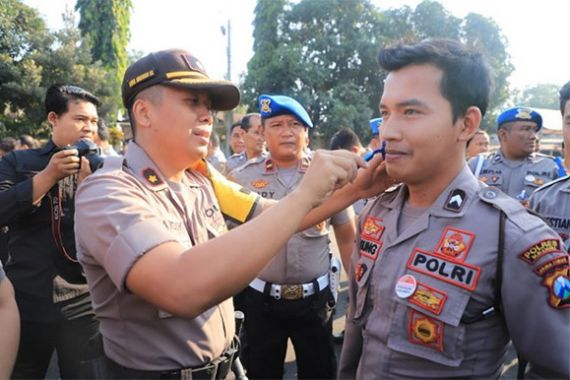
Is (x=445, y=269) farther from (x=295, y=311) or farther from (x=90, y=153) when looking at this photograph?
(x=90, y=153)

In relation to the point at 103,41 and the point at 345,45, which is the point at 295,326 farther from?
the point at 345,45

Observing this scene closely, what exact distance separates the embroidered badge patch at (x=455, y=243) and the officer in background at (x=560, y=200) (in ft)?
4.40

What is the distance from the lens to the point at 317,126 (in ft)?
70.7

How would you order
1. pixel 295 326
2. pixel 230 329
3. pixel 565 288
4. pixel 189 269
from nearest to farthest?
pixel 189 269 → pixel 565 288 → pixel 230 329 → pixel 295 326

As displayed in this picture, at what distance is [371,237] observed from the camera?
1.92m

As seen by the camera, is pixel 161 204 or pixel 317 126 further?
pixel 317 126

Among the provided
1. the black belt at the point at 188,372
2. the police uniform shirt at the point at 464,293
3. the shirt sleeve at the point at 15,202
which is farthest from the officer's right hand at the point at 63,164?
the police uniform shirt at the point at 464,293

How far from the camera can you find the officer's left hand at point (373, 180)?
204 cm

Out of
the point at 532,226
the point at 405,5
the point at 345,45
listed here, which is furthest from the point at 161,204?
the point at 405,5

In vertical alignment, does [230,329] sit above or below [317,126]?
above

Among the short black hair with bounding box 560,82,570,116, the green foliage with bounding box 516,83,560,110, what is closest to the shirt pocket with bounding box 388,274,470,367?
the short black hair with bounding box 560,82,570,116

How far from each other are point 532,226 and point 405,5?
948 inches

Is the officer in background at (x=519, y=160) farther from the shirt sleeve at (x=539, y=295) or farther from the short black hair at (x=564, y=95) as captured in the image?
the shirt sleeve at (x=539, y=295)

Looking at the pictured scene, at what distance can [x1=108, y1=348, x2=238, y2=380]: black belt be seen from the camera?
1600 mm
